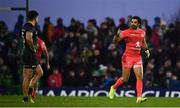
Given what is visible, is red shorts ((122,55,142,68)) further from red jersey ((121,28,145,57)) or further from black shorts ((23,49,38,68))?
black shorts ((23,49,38,68))

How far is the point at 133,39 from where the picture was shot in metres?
20.4

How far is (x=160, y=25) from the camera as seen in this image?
28.8m

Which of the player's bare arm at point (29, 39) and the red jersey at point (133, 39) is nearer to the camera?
the player's bare arm at point (29, 39)

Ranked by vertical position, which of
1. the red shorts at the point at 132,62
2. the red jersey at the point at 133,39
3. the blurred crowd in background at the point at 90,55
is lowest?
the blurred crowd in background at the point at 90,55

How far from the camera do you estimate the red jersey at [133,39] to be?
20359 millimetres

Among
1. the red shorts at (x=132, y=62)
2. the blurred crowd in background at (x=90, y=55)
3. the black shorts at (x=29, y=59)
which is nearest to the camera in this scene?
the red shorts at (x=132, y=62)

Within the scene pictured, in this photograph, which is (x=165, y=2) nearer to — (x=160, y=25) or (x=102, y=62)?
(x=160, y=25)

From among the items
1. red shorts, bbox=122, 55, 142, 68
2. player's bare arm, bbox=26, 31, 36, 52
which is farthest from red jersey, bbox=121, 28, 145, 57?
player's bare arm, bbox=26, 31, 36, 52

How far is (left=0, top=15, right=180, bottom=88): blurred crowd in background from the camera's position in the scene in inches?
1097

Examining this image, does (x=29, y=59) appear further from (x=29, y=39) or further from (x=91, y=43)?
(x=91, y=43)

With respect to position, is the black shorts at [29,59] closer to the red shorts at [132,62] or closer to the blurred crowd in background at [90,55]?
the red shorts at [132,62]

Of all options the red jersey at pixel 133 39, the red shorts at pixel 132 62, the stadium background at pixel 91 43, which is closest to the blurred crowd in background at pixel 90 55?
the stadium background at pixel 91 43

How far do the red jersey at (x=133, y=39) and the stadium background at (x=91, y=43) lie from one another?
6872mm

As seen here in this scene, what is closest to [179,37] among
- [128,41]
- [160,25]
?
[160,25]
